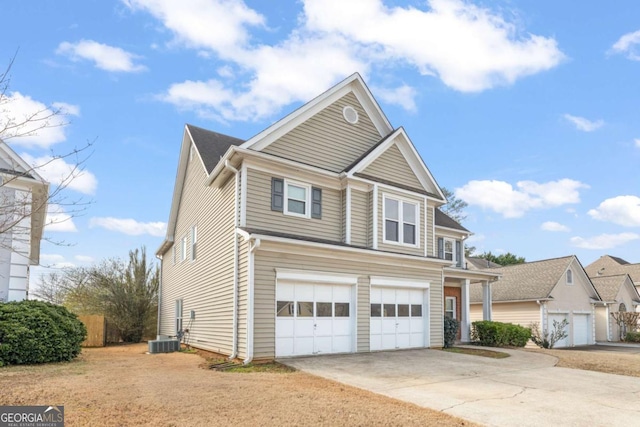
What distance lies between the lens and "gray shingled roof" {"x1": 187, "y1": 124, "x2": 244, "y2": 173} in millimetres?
18234

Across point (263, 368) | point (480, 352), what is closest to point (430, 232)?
point (480, 352)

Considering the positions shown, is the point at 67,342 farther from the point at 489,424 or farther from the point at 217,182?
the point at 489,424

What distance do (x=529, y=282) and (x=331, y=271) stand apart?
19.7 metres

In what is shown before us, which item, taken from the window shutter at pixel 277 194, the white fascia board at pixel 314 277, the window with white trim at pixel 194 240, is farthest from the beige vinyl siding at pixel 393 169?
the window with white trim at pixel 194 240

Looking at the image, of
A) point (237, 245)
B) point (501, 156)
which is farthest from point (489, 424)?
point (501, 156)

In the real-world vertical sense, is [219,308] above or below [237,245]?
below

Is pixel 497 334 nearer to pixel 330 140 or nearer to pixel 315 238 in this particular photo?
pixel 315 238

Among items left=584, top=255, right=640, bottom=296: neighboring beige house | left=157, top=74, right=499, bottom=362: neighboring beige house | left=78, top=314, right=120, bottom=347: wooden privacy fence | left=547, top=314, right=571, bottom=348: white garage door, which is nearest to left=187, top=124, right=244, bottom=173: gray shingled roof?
left=157, top=74, right=499, bottom=362: neighboring beige house

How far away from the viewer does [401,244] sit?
685 inches

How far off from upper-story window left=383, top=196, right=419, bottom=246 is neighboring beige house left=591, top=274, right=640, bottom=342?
71.3ft

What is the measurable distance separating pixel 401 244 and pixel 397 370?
20.2 feet

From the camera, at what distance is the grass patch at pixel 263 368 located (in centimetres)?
1179

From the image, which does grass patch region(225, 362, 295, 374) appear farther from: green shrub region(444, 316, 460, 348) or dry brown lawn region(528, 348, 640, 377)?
green shrub region(444, 316, 460, 348)

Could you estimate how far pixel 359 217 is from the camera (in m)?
16.5
